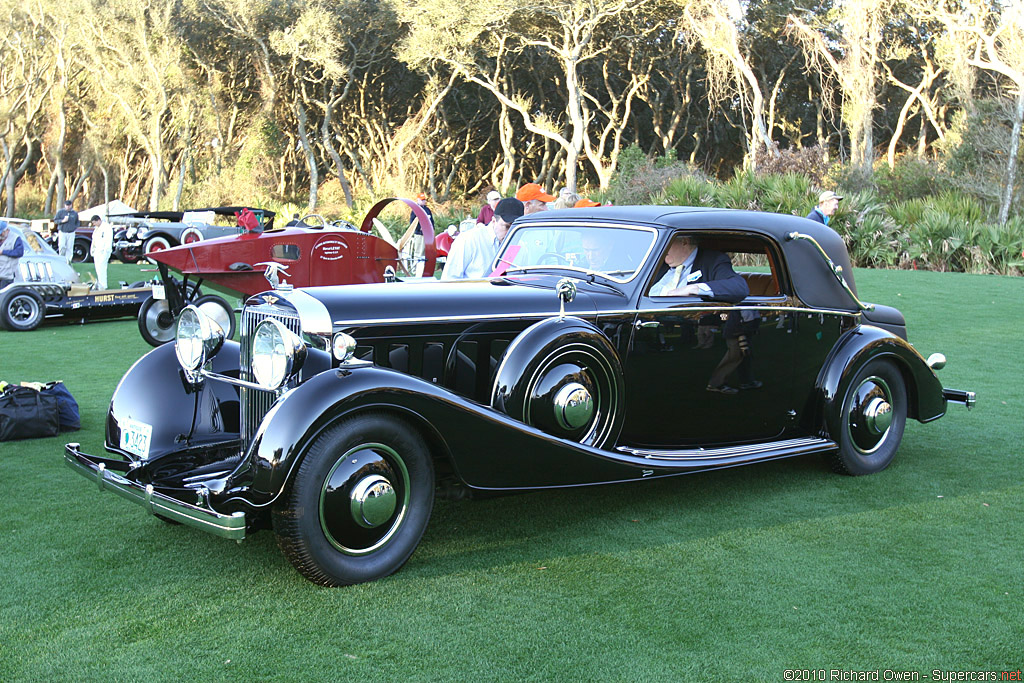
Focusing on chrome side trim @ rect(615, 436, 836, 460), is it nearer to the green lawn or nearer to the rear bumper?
the green lawn

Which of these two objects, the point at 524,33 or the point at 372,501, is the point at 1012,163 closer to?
the point at 524,33

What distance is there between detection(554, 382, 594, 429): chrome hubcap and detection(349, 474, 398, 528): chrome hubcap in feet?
3.16

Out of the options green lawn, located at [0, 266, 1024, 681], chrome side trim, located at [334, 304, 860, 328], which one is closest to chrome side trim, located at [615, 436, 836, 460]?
green lawn, located at [0, 266, 1024, 681]

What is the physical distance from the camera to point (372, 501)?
148 inches

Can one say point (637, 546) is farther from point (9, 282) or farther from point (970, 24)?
point (970, 24)

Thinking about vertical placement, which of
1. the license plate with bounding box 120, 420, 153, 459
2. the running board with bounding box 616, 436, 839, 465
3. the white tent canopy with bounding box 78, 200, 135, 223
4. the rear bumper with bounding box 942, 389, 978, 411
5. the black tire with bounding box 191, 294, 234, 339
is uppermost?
the white tent canopy with bounding box 78, 200, 135, 223

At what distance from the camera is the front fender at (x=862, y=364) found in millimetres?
5445

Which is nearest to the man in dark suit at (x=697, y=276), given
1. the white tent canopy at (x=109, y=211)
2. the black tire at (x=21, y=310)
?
the black tire at (x=21, y=310)

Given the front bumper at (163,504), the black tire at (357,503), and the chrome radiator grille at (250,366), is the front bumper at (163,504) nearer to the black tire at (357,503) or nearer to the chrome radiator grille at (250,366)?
the black tire at (357,503)

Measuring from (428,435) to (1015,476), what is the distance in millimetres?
3822

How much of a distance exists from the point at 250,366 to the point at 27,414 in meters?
2.64

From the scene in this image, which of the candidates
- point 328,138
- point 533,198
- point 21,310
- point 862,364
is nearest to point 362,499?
point 862,364

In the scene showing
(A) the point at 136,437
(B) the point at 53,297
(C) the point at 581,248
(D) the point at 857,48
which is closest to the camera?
(A) the point at 136,437

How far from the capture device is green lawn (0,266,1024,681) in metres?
3.17
